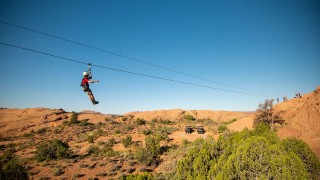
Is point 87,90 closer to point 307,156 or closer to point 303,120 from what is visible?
point 307,156

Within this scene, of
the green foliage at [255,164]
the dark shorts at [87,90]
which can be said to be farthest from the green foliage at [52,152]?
the green foliage at [255,164]

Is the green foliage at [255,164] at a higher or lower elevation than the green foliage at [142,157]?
higher

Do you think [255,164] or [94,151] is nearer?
[255,164]

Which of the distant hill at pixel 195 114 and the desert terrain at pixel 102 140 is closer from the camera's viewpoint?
the desert terrain at pixel 102 140

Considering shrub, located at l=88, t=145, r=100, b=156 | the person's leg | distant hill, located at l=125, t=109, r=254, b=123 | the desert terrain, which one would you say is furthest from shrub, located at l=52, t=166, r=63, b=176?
distant hill, located at l=125, t=109, r=254, b=123

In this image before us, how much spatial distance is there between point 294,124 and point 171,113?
55.6 m

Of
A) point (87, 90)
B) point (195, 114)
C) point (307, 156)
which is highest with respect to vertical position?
point (87, 90)

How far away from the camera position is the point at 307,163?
1321 centimetres

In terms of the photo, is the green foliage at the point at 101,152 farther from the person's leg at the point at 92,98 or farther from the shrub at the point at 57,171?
the person's leg at the point at 92,98

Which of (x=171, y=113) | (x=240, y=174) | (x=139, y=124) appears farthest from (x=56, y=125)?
(x=240, y=174)

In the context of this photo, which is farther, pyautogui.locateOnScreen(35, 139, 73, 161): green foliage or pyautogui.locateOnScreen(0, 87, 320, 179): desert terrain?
pyautogui.locateOnScreen(35, 139, 73, 161): green foliage

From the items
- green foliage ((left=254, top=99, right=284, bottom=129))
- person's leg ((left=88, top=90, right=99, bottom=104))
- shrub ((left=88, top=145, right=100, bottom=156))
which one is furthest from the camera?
green foliage ((left=254, top=99, right=284, bottom=129))

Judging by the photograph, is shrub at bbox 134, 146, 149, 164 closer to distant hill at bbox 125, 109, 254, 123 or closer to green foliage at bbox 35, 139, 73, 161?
green foliage at bbox 35, 139, 73, 161

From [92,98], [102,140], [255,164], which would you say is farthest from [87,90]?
[102,140]
